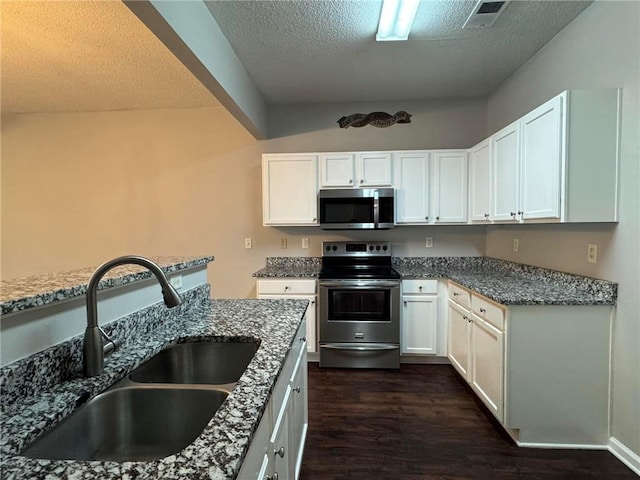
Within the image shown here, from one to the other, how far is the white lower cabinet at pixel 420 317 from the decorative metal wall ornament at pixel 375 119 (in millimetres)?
1742

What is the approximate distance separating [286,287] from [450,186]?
6.19 feet

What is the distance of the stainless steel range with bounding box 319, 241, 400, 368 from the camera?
9.71ft

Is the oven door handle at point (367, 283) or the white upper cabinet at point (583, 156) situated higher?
the white upper cabinet at point (583, 156)

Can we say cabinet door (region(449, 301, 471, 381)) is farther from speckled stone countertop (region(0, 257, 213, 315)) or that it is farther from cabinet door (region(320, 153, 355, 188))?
speckled stone countertop (region(0, 257, 213, 315))

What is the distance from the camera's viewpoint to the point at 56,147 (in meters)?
3.70

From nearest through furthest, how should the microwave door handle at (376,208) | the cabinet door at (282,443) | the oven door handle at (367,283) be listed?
the cabinet door at (282,443)
the oven door handle at (367,283)
the microwave door handle at (376,208)

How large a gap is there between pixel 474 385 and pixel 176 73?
350 centimetres

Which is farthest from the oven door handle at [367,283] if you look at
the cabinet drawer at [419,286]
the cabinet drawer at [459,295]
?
the cabinet drawer at [459,295]

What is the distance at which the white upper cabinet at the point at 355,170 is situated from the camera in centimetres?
321

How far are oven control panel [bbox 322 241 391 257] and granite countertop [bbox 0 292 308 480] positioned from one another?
208 centimetres

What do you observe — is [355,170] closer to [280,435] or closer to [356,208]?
[356,208]

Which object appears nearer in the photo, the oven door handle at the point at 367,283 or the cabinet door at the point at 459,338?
the cabinet door at the point at 459,338

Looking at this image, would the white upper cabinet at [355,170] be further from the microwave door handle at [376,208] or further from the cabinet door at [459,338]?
the cabinet door at [459,338]

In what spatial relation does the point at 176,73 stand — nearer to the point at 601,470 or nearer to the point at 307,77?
the point at 307,77
